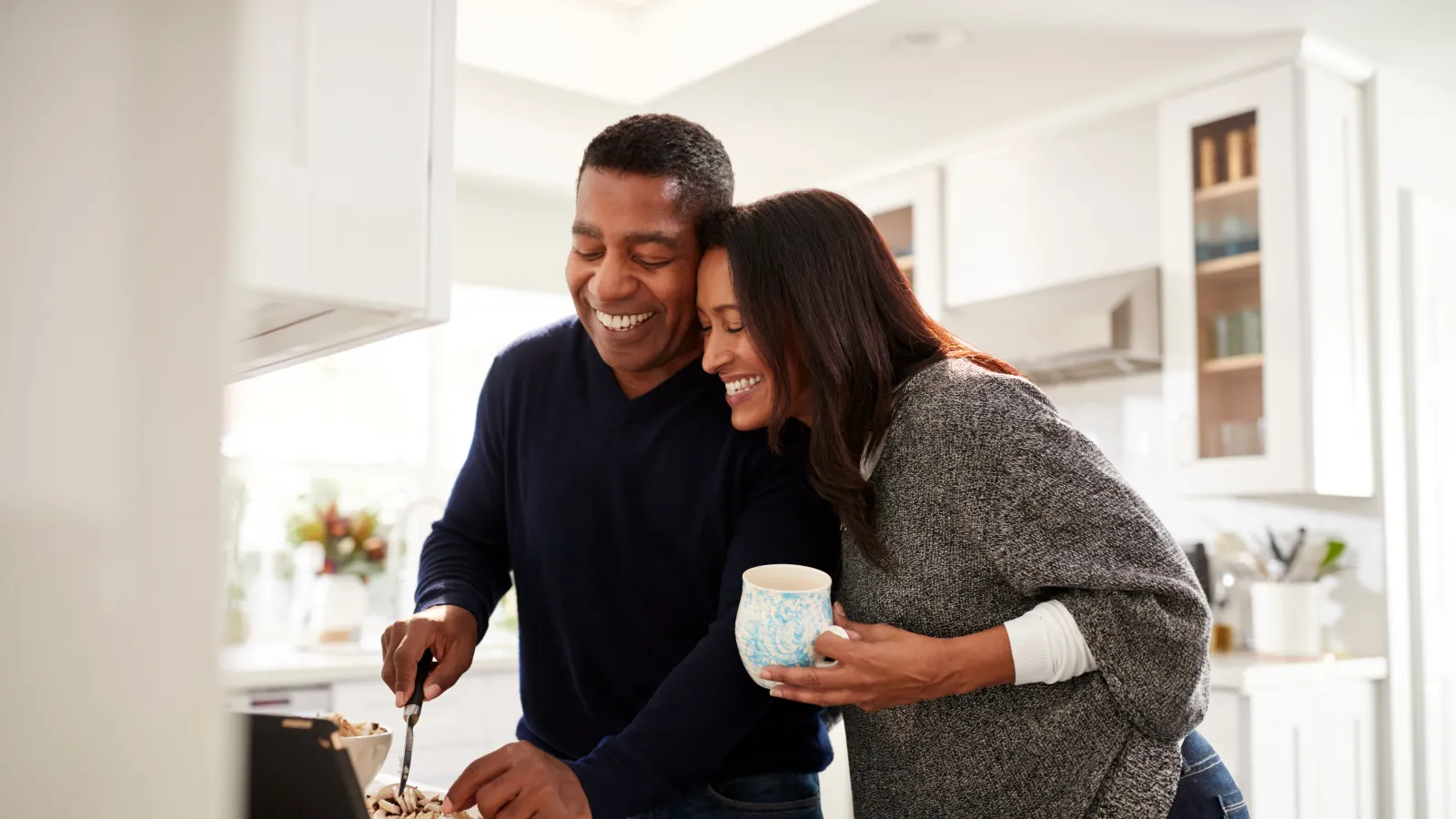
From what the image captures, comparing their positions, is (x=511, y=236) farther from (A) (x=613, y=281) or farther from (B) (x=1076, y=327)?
(A) (x=613, y=281)

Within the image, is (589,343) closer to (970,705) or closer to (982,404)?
(982,404)

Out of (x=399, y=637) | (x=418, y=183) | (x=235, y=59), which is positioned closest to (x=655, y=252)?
(x=399, y=637)

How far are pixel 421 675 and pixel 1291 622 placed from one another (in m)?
2.49

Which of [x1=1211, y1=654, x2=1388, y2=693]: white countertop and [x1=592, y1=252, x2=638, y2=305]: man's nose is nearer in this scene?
[x1=592, y1=252, x2=638, y2=305]: man's nose

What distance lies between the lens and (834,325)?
128 centimetres

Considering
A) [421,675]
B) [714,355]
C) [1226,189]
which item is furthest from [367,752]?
[1226,189]

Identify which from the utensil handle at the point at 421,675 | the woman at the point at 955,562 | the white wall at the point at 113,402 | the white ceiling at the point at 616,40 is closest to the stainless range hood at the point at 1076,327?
the white ceiling at the point at 616,40

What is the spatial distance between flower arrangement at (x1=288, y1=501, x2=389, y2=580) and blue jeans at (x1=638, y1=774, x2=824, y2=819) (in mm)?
2423

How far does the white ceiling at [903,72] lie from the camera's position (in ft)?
9.21

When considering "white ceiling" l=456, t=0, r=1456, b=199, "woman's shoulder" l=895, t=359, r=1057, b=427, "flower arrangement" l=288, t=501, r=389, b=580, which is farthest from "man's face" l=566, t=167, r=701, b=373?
"flower arrangement" l=288, t=501, r=389, b=580

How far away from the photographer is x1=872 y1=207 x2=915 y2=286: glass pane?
154 inches

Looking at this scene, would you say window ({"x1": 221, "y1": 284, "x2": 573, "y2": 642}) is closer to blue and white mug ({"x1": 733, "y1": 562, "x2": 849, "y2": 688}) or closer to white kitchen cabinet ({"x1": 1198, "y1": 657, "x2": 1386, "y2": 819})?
white kitchen cabinet ({"x1": 1198, "y1": 657, "x2": 1386, "y2": 819})

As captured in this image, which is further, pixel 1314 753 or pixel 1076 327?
pixel 1076 327

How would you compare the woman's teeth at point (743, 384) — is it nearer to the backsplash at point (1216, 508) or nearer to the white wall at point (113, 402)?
the white wall at point (113, 402)
